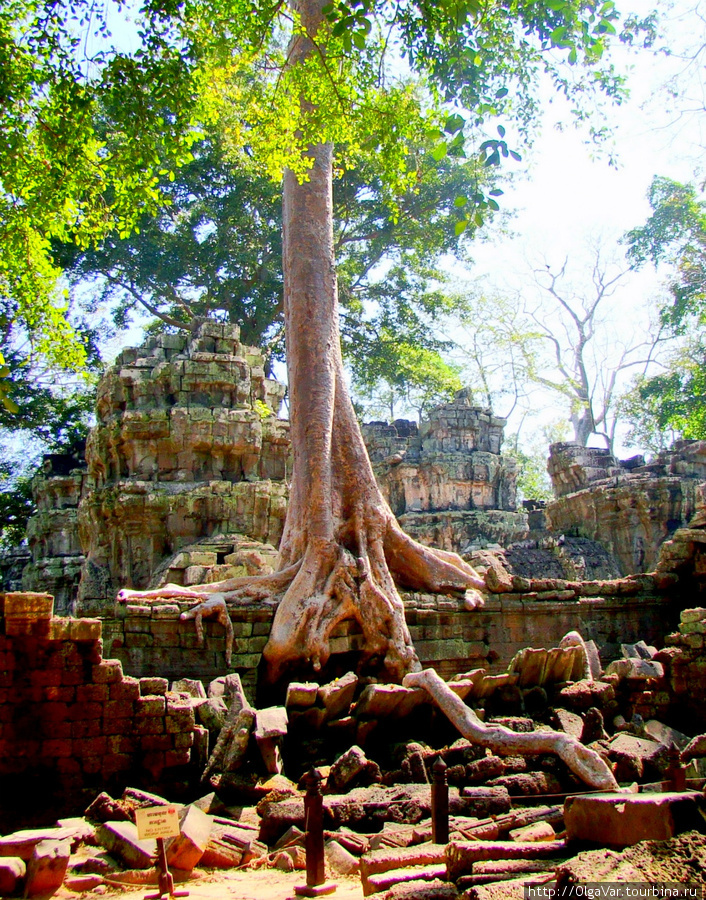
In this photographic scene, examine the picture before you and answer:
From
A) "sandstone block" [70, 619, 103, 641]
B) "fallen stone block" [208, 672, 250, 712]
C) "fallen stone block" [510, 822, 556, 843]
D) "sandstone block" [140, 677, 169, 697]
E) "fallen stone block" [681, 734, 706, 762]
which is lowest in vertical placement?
"fallen stone block" [510, 822, 556, 843]

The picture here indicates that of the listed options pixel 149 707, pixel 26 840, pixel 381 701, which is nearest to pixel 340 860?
pixel 26 840

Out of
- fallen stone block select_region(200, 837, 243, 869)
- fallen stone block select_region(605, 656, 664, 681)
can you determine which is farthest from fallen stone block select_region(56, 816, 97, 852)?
fallen stone block select_region(605, 656, 664, 681)

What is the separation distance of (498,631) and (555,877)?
20.4ft

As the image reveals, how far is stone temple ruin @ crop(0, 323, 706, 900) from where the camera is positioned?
14.1 ft

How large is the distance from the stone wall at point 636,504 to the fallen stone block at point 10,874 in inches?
423

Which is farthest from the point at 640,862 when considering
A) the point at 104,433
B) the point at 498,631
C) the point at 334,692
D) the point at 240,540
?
the point at 104,433

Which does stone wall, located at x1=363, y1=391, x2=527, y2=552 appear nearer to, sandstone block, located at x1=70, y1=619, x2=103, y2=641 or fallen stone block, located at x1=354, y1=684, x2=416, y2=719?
fallen stone block, located at x1=354, y1=684, x2=416, y2=719

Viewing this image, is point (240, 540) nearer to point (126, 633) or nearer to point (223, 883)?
point (126, 633)

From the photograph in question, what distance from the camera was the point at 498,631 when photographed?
920 cm

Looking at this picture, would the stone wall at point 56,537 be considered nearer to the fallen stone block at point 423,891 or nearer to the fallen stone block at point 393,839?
the fallen stone block at point 393,839

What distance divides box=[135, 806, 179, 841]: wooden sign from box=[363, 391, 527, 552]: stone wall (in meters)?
11.5

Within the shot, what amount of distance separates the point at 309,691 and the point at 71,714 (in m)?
1.74

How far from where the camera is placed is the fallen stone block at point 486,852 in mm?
3635

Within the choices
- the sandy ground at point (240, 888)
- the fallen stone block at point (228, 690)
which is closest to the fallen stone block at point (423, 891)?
the sandy ground at point (240, 888)
